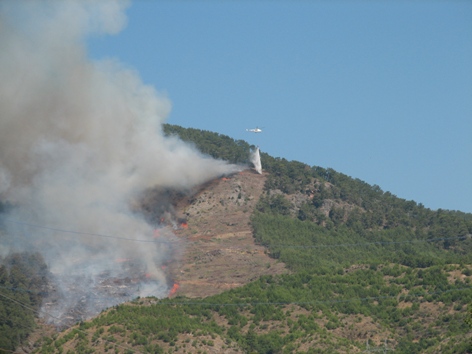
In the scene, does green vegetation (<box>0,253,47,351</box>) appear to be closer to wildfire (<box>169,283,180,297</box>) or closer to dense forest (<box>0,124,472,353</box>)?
dense forest (<box>0,124,472,353</box>)

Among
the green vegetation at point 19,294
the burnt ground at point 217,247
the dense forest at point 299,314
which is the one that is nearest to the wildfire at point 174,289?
the burnt ground at point 217,247

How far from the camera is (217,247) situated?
183m

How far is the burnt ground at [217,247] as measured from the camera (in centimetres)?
17350

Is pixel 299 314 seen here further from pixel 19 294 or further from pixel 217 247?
pixel 19 294

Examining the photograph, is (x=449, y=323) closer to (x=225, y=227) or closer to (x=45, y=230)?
(x=225, y=227)

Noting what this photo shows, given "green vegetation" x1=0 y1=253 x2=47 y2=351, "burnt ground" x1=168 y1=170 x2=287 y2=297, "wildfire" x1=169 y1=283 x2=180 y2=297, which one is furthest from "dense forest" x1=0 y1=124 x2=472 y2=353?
"wildfire" x1=169 y1=283 x2=180 y2=297

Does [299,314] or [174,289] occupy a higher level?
[174,289]

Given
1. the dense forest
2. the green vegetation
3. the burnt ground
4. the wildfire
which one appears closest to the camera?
the dense forest

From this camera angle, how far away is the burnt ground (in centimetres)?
17350

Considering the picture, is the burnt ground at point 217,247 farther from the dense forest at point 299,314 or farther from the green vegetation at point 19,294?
the green vegetation at point 19,294

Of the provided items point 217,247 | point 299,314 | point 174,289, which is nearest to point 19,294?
point 174,289

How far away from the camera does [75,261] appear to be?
180 meters

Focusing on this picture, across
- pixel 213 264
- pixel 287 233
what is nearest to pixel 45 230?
pixel 213 264

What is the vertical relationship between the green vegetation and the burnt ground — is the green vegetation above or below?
below
